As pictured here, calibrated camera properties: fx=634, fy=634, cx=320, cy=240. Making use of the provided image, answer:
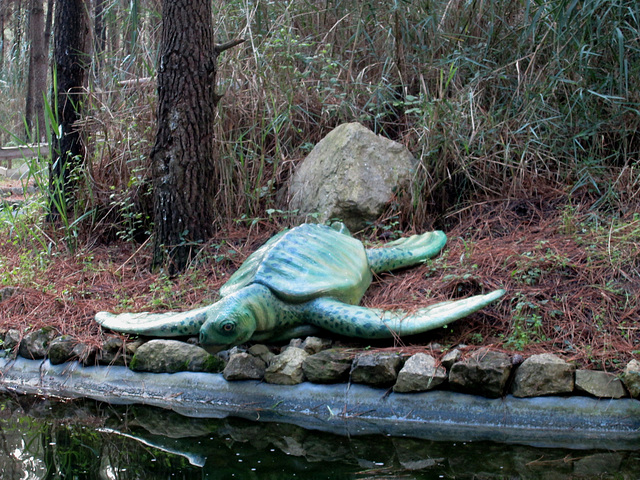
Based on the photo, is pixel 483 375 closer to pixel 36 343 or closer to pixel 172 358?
pixel 172 358

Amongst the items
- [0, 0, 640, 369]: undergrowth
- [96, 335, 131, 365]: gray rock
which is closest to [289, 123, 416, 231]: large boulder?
[0, 0, 640, 369]: undergrowth

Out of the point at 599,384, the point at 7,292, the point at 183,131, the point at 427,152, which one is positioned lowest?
the point at 7,292

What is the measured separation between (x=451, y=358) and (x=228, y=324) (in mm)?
1091

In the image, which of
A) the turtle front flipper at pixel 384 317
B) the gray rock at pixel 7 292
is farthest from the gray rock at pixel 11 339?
the turtle front flipper at pixel 384 317

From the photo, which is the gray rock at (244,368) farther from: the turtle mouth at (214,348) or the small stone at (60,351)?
the small stone at (60,351)

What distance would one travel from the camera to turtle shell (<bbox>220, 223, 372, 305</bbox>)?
3.48m

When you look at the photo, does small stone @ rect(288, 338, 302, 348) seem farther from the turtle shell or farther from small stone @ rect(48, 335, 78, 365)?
small stone @ rect(48, 335, 78, 365)

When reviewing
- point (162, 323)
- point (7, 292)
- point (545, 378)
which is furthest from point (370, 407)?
point (7, 292)

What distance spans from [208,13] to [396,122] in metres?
1.86

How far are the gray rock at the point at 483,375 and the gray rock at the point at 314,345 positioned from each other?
0.71m

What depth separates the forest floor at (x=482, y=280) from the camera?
315 cm

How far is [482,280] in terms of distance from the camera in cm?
357

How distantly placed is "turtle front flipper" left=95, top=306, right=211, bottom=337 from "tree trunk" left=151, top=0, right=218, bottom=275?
82 centimetres

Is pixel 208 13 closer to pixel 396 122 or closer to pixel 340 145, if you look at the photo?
pixel 340 145
